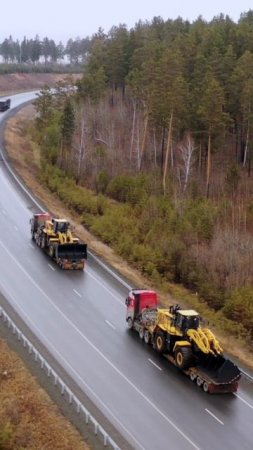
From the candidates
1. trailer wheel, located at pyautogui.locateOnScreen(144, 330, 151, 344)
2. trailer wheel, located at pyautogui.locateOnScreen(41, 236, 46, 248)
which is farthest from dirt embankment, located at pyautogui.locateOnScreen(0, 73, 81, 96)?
trailer wheel, located at pyautogui.locateOnScreen(144, 330, 151, 344)

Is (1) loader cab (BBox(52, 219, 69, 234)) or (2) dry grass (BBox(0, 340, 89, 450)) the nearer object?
(2) dry grass (BBox(0, 340, 89, 450))

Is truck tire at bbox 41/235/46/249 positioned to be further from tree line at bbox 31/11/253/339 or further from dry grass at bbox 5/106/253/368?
tree line at bbox 31/11/253/339

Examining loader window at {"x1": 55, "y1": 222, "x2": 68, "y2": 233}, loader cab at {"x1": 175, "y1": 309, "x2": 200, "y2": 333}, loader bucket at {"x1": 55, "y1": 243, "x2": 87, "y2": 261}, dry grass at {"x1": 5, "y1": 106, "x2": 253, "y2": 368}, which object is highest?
loader cab at {"x1": 175, "y1": 309, "x2": 200, "y2": 333}

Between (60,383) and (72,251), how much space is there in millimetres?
15000

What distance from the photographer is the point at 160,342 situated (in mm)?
28391

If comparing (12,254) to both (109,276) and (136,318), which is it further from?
(136,318)

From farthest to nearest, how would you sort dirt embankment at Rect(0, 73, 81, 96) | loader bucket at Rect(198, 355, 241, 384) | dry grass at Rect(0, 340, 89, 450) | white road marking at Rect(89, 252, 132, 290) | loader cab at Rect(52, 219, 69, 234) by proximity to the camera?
1. dirt embankment at Rect(0, 73, 81, 96)
2. loader cab at Rect(52, 219, 69, 234)
3. white road marking at Rect(89, 252, 132, 290)
4. loader bucket at Rect(198, 355, 241, 384)
5. dry grass at Rect(0, 340, 89, 450)

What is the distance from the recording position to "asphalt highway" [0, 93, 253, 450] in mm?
22906

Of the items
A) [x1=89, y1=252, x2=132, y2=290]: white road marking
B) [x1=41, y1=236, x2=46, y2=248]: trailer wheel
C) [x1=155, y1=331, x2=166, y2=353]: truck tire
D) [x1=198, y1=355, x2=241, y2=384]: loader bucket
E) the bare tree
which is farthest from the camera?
the bare tree

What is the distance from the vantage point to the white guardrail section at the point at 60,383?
21.3 meters

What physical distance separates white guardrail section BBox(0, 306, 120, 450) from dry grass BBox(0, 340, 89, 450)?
2.17 ft

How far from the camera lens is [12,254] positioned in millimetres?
40781

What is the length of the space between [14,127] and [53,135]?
52.1 feet

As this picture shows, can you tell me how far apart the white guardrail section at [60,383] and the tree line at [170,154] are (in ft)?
35.7
